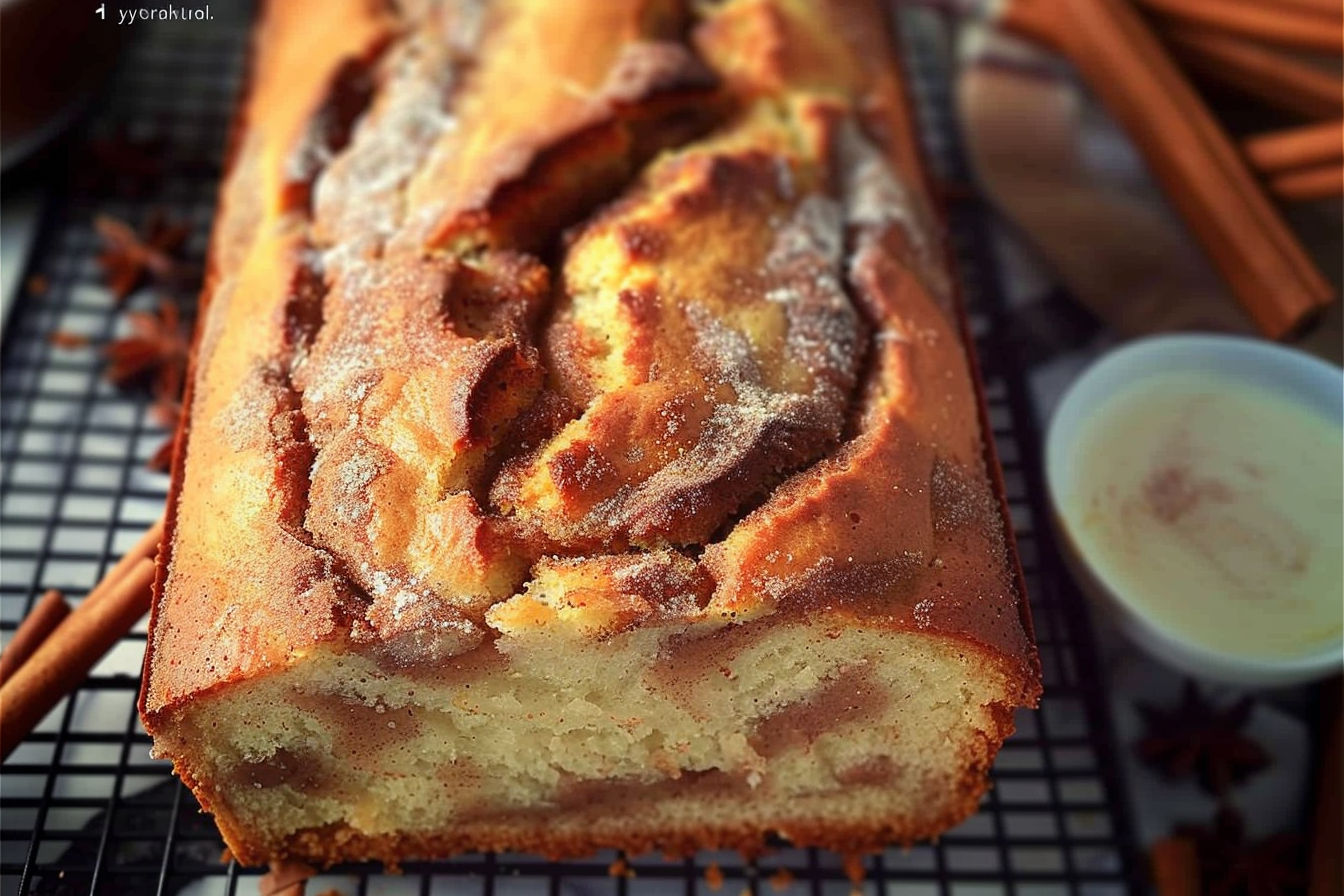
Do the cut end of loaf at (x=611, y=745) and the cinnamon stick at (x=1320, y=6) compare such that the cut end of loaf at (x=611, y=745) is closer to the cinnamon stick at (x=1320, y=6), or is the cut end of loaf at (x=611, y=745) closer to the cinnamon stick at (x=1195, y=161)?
the cinnamon stick at (x=1195, y=161)

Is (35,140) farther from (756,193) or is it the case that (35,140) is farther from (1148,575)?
(1148,575)

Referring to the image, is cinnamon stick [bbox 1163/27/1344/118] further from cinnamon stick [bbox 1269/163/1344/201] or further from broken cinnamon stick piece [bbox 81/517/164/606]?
broken cinnamon stick piece [bbox 81/517/164/606]

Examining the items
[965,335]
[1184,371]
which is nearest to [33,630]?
[965,335]

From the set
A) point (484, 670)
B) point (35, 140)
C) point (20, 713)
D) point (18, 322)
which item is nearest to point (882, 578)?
point (484, 670)

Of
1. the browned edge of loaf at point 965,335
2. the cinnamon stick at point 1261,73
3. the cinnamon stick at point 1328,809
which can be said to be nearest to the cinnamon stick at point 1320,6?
the cinnamon stick at point 1261,73

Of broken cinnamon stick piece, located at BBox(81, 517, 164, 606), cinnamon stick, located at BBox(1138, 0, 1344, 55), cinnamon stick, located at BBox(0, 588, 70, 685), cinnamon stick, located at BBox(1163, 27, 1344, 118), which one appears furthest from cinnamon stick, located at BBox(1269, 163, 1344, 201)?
cinnamon stick, located at BBox(0, 588, 70, 685)

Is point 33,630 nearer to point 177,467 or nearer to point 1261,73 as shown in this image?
point 177,467
